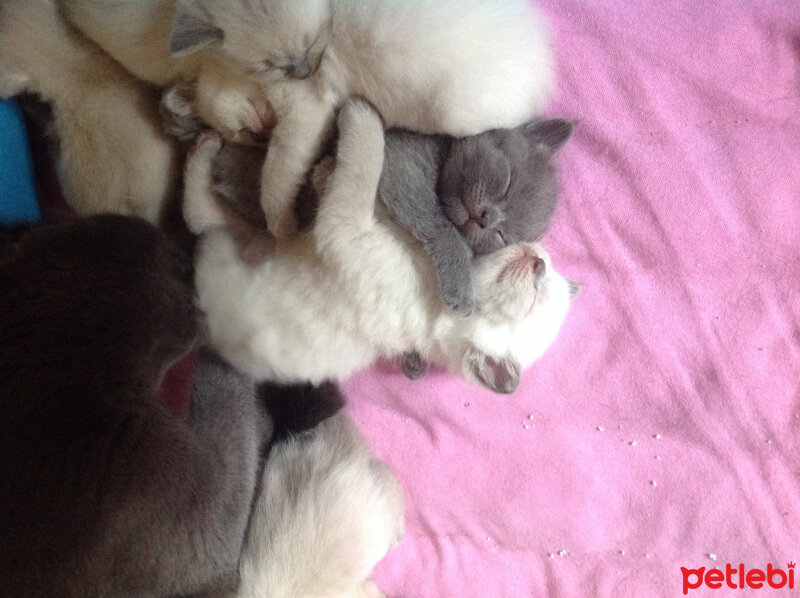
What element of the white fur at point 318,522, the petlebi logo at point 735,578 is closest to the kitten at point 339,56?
the white fur at point 318,522

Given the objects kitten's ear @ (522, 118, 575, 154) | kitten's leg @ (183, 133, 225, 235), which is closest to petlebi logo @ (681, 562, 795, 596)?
kitten's ear @ (522, 118, 575, 154)

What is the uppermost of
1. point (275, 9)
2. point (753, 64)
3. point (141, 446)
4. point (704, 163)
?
point (275, 9)

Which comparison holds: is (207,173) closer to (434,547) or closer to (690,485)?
(434,547)

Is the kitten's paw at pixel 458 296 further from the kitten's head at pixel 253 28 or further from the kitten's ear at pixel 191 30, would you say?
the kitten's ear at pixel 191 30

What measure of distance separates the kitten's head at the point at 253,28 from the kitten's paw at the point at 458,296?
0.47m

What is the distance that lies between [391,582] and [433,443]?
316 millimetres

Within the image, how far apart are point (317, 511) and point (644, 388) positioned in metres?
0.74

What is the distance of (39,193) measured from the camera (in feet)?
4.90

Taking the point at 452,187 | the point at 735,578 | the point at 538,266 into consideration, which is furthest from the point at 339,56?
→ the point at 735,578

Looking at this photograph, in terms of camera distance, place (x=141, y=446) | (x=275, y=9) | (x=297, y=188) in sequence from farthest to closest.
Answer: (x=297, y=188)
(x=275, y=9)
(x=141, y=446)

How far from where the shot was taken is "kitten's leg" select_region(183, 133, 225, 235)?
4.48ft

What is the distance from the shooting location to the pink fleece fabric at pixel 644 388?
1507mm

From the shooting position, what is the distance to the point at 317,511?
1.37 meters

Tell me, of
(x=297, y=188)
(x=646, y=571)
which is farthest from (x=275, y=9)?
(x=646, y=571)
